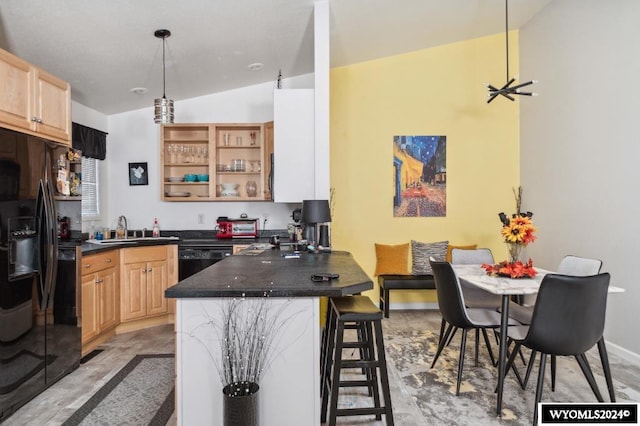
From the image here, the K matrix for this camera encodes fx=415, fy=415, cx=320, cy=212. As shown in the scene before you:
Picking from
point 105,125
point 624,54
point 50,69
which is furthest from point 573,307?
point 105,125

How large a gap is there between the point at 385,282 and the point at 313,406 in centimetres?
295

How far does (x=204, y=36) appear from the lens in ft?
12.0

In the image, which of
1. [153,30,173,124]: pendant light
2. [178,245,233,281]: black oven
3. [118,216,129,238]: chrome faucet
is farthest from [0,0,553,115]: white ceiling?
[178,245,233,281]: black oven

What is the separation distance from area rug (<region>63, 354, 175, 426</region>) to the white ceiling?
2.61m

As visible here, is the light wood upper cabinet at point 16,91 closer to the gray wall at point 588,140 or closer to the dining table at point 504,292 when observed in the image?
the dining table at point 504,292

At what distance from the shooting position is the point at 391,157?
531 cm

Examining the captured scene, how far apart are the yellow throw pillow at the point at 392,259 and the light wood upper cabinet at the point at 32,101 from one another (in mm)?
3556

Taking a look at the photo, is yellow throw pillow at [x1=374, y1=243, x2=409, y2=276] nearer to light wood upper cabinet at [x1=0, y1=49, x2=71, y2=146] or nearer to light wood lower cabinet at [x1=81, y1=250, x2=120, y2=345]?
light wood lower cabinet at [x1=81, y1=250, x2=120, y2=345]

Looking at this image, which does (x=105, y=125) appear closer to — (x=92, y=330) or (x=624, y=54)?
(x=92, y=330)

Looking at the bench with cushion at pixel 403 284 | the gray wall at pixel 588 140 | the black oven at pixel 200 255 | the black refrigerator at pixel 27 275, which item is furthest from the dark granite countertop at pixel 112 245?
the gray wall at pixel 588 140

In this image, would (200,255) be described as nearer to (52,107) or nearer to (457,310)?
(52,107)

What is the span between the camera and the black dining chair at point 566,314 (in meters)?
2.28

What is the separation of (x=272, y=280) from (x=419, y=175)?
3.60 meters

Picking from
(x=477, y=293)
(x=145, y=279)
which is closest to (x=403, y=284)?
(x=477, y=293)
